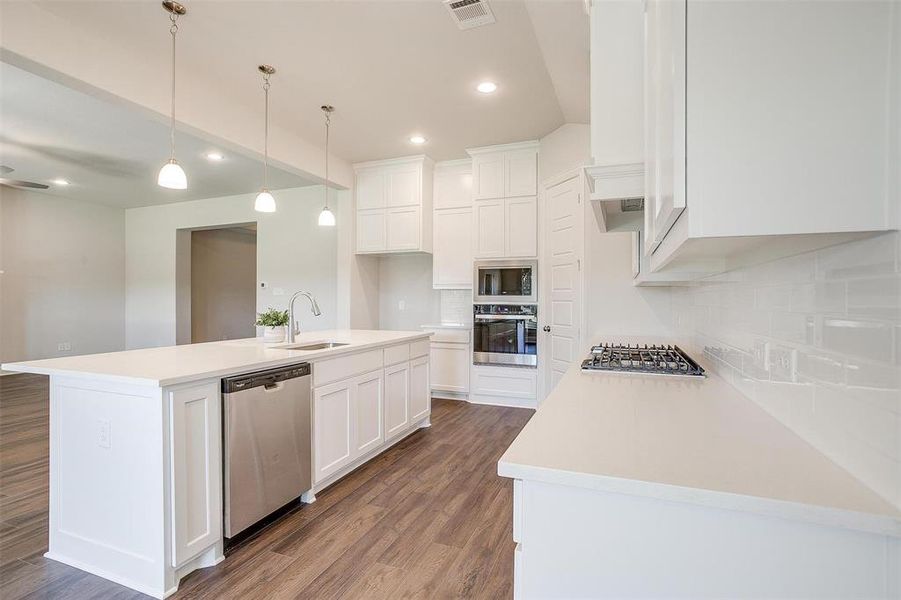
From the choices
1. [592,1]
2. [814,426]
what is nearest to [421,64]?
[592,1]

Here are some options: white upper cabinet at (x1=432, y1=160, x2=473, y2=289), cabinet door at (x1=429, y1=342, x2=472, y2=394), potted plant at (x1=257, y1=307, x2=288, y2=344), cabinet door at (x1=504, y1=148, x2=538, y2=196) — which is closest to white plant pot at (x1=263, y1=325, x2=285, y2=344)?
potted plant at (x1=257, y1=307, x2=288, y2=344)

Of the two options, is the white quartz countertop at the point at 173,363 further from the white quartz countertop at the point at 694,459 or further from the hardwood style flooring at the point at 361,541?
the white quartz countertop at the point at 694,459

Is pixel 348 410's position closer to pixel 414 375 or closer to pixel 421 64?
pixel 414 375

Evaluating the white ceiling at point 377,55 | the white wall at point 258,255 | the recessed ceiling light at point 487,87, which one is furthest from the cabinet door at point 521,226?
the white wall at point 258,255

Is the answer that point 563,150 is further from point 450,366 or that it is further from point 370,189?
point 450,366

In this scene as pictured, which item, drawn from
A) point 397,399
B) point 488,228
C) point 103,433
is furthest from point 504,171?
point 103,433

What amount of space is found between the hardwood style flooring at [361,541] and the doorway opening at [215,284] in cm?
421

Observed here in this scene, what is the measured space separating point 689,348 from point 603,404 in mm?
1542

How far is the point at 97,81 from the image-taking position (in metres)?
2.47

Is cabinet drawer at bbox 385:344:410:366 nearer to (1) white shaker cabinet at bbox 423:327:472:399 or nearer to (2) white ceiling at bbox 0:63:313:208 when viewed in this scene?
(1) white shaker cabinet at bbox 423:327:472:399

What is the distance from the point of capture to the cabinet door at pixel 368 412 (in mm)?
2826

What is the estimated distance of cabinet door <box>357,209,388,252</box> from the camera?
5.02 m

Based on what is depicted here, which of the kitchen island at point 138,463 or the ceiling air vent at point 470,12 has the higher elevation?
the ceiling air vent at point 470,12

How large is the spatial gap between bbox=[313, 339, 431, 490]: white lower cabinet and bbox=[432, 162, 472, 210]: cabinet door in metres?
1.97
